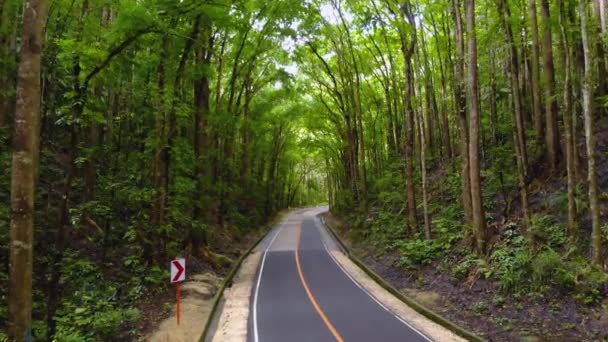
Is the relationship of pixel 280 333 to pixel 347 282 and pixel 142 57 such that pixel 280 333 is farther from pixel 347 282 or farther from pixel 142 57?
pixel 142 57

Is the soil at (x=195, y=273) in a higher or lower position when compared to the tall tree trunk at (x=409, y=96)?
lower

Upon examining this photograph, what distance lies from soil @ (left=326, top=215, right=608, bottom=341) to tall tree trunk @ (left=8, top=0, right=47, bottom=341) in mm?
9152

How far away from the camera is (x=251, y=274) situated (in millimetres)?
20156

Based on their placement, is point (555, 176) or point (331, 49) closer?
point (555, 176)

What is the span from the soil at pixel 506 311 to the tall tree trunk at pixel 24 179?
9.15 metres

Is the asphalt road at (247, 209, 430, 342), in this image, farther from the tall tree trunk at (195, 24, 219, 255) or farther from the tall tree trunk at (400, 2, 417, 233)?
the tall tree trunk at (400, 2, 417, 233)

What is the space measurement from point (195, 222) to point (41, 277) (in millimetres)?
5554

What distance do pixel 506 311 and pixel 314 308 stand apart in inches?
219

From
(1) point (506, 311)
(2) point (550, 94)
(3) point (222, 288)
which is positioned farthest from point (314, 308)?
(2) point (550, 94)

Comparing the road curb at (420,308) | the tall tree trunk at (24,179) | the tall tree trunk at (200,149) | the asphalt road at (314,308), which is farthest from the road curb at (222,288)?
the road curb at (420,308)

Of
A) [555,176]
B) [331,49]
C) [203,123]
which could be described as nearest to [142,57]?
[203,123]

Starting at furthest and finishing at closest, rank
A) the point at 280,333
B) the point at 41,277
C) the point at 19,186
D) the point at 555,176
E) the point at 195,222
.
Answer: the point at 195,222
the point at 555,176
the point at 41,277
the point at 280,333
the point at 19,186

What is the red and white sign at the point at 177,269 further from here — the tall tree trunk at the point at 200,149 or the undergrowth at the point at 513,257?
the undergrowth at the point at 513,257

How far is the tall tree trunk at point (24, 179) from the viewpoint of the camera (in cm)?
542
